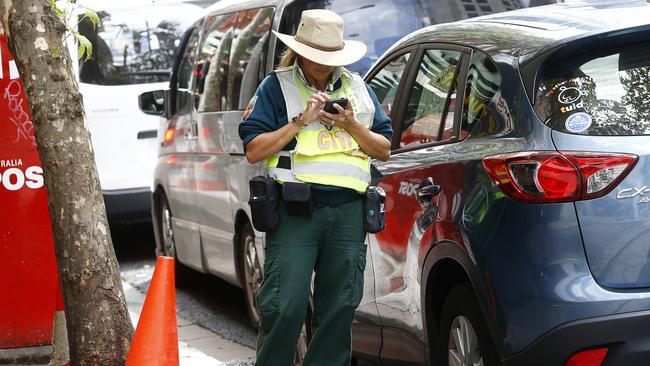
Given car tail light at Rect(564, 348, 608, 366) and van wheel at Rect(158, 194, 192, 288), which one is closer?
car tail light at Rect(564, 348, 608, 366)

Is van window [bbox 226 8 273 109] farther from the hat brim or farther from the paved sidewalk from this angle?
the hat brim

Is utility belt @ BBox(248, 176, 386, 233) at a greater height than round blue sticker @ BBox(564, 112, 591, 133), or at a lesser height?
lesser

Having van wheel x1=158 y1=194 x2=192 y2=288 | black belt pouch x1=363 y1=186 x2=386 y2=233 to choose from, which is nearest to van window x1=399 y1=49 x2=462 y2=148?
black belt pouch x1=363 y1=186 x2=386 y2=233

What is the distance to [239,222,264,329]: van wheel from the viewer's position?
8.48 meters

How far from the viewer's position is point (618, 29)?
5.05 meters

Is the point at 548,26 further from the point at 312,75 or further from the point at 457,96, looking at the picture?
the point at 312,75

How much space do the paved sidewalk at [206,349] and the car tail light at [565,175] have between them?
2.92 m

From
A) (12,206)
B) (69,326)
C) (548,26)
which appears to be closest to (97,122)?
(12,206)

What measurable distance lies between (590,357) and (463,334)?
0.75 m

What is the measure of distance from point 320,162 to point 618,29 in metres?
1.24

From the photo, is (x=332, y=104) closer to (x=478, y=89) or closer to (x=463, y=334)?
(x=478, y=89)

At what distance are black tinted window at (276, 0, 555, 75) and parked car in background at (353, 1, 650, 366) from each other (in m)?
2.05

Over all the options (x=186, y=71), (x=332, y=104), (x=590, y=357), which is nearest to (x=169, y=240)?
(x=186, y=71)

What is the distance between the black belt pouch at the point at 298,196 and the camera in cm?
525
